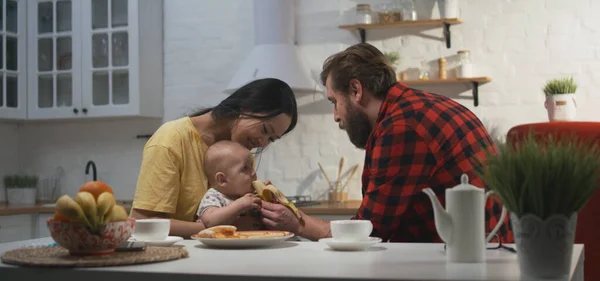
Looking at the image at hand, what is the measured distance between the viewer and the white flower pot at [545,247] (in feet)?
5.34

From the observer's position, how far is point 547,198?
5.37 ft

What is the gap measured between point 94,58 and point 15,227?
1301mm

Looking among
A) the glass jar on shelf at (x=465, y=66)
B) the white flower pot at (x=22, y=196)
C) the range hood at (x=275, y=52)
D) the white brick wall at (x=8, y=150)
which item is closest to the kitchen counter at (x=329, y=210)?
the range hood at (x=275, y=52)

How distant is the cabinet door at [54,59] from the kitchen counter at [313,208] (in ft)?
2.35

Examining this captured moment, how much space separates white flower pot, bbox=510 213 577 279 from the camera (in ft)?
5.34

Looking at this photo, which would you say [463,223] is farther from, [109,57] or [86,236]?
[109,57]

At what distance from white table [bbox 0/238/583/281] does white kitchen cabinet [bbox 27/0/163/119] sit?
Answer: 3678mm

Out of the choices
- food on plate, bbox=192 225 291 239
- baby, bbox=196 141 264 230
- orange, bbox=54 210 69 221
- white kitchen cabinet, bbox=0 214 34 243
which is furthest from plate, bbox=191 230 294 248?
white kitchen cabinet, bbox=0 214 34 243

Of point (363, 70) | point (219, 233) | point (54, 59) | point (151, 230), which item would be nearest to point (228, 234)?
point (219, 233)

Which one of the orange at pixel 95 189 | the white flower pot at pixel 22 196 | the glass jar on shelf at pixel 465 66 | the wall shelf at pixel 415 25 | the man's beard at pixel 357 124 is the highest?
the wall shelf at pixel 415 25

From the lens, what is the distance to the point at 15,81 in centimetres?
579

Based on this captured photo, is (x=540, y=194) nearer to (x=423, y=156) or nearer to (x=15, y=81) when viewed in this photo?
(x=423, y=156)

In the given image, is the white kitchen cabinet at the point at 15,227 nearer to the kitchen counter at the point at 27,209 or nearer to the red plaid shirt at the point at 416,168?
the kitchen counter at the point at 27,209

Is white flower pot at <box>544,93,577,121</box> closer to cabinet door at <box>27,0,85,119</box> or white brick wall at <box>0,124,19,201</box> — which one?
cabinet door at <box>27,0,85,119</box>
